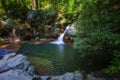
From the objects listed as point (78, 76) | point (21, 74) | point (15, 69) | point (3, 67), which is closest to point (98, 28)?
point (78, 76)

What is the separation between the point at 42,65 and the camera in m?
10.9

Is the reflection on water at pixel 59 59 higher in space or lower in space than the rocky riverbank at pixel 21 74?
lower

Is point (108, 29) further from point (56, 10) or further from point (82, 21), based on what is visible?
point (56, 10)

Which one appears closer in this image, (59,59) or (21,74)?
(21,74)

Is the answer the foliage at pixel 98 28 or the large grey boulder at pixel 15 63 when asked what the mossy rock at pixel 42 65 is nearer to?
the large grey boulder at pixel 15 63

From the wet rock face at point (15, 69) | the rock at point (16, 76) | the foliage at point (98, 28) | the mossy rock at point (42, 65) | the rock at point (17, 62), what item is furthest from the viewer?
the mossy rock at point (42, 65)

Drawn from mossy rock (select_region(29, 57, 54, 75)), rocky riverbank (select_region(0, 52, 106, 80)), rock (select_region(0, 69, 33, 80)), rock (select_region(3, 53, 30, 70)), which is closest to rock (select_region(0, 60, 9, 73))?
rocky riverbank (select_region(0, 52, 106, 80))

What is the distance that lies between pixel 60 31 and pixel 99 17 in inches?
484

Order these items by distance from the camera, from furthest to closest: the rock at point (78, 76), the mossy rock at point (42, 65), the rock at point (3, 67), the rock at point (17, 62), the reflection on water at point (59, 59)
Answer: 1. the reflection on water at point (59, 59)
2. the mossy rock at point (42, 65)
3. the rock at point (17, 62)
4. the rock at point (3, 67)
5. the rock at point (78, 76)

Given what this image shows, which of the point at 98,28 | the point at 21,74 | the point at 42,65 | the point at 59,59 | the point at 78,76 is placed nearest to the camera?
the point at 21,74

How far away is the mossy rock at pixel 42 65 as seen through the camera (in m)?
9.83

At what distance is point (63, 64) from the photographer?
11.0 metres

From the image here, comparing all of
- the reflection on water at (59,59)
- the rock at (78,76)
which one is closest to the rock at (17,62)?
the reflection on water at (59,59)

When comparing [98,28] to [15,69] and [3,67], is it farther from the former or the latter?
[3,67]
